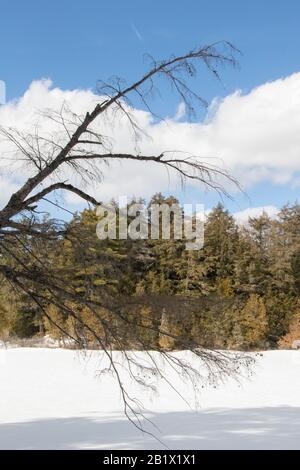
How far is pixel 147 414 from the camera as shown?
34.1 ft

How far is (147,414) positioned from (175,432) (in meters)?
2.18

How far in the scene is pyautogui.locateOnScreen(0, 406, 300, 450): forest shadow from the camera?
24.7ft

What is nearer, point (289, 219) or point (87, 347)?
point (87, 347)

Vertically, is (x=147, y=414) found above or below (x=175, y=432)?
below

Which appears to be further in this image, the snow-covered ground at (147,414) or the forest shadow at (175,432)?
the snow-covered ground at (147,414)

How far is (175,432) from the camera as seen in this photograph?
8328mm

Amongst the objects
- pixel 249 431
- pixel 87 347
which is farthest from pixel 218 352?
pixel 249 431

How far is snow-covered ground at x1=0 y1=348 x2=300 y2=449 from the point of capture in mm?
7680

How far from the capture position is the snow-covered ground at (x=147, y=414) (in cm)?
768

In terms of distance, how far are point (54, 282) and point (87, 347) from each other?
2.30ft

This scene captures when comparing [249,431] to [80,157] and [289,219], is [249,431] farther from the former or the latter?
[289,219]

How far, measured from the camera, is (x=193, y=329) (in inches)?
166

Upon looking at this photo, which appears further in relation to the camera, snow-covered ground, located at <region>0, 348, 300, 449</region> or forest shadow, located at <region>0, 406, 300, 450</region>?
snow-covered ground, located at <region>0, 348, 300, 449</region>

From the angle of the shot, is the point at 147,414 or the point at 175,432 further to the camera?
the point at 147,414
